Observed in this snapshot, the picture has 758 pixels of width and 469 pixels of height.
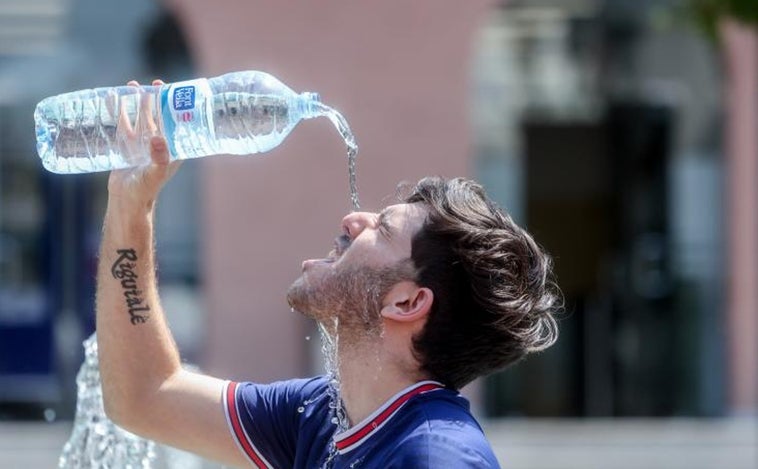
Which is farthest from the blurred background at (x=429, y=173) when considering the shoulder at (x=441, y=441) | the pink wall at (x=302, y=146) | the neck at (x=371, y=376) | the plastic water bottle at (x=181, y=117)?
the shoulder at (x=441, y=441)

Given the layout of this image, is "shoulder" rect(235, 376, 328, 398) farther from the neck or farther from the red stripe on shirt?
the neck

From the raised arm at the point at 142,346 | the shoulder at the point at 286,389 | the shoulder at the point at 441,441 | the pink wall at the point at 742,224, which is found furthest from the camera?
the pink wall at the point at 742,224

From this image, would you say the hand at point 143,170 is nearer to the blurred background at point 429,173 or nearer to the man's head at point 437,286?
the man's head at point 437,286

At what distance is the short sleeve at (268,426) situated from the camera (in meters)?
3.08

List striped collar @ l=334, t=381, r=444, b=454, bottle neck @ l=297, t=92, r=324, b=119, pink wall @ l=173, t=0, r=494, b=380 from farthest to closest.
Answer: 1. pink wall @ l=173, t=0, r=494, b=380
2. bottle neck @ l=297, t=92, r=324, b=119
3. striped collar @ l=334, t=381, r=444, b=454

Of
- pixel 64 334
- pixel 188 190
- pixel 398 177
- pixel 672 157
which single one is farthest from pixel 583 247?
pixel 64 334

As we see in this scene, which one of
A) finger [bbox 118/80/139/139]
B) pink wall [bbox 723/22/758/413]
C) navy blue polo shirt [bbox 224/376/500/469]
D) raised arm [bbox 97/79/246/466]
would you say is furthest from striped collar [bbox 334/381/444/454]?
pink wall [bbox 723/22/758/413]

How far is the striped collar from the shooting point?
9.05 feet

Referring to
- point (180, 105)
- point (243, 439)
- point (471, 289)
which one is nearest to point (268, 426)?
point (243, 439)

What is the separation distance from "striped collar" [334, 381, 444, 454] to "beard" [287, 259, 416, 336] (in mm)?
136

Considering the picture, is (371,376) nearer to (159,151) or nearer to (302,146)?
(159,151)

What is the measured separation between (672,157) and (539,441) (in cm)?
269

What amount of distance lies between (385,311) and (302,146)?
7020 millimetres

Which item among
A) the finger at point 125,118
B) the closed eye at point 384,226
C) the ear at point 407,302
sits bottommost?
the ear at point 407,302
